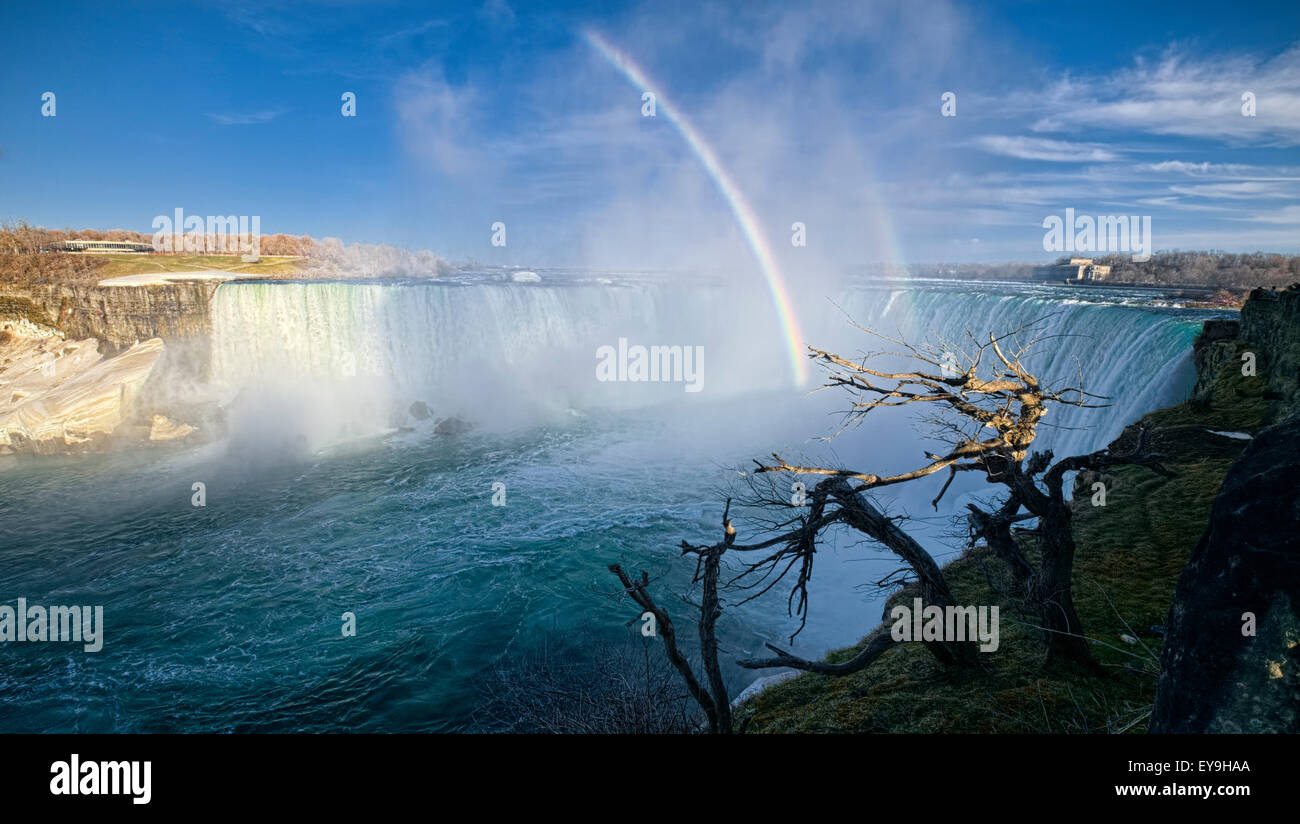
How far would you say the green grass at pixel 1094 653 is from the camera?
5262mm

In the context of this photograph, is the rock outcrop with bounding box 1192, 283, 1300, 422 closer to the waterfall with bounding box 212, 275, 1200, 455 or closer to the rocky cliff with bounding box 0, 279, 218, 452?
the waterfall with bounding box 212, 275, 1200, 455

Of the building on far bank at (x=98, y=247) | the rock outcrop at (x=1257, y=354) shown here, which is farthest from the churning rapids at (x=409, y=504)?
the building on far bank at (x=98, y=247)

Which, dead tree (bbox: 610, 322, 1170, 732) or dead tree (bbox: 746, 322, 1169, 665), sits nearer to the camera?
dead tree (bbox: 746, 322, 1169, 665)

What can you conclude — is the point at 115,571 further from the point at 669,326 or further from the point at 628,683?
the point at 669,326

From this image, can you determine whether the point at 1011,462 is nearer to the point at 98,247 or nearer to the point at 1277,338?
the point at 1277,338

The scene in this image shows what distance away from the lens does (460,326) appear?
33406 millimetres

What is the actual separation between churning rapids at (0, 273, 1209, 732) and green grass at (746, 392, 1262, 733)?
6.52ft

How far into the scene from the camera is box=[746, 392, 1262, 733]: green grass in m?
5.26

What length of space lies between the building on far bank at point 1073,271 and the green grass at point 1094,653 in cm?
4092

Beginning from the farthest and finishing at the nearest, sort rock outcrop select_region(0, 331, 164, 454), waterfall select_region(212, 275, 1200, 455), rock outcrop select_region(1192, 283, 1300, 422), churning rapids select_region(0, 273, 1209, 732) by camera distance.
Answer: waterfall select_region(212, 275, 1200, 455) < rock outcrop select_region(0, 331, 164, 454) < rock outcrop select_region(1192, 283, 1300, 422) < churning rapids select_region(0, 273, 1209, 732)

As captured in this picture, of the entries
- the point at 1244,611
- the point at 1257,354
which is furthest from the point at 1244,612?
the point at 1257,354

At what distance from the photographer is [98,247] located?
42.5 m

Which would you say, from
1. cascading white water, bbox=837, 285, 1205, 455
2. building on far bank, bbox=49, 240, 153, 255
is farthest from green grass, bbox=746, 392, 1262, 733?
building on far bank, bbox=49, 240, 153, 255
